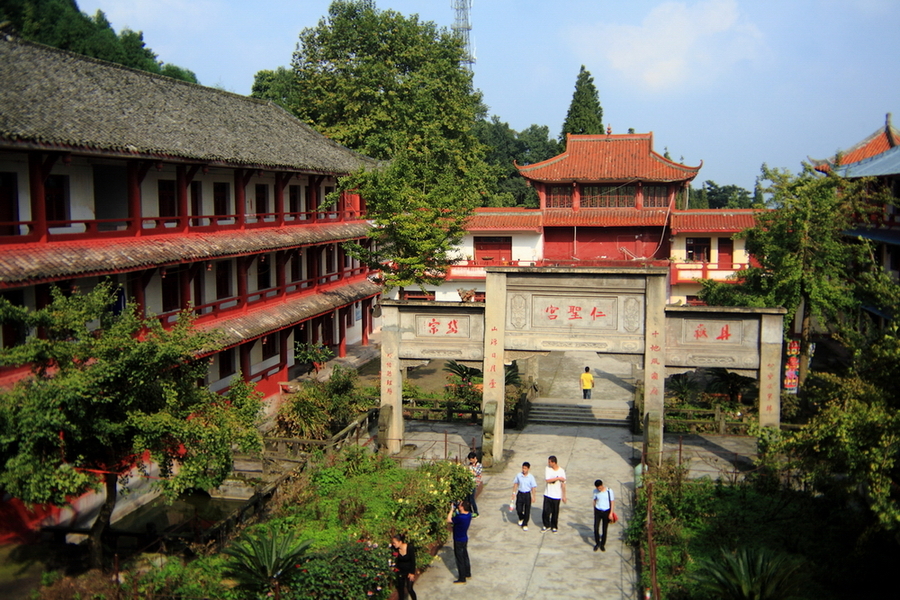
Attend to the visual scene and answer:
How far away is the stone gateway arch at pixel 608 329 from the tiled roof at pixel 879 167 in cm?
1206

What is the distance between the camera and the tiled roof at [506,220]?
141 ft

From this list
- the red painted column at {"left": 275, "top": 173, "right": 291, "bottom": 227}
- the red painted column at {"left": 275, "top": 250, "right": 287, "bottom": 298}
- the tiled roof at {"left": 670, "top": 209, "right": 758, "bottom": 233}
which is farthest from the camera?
the tiled roof at {"left": 670, "top": 209, "right": 758, "bottom": 233}

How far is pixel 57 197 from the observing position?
19.5 m

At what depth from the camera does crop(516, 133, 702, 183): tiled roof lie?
43469 mm

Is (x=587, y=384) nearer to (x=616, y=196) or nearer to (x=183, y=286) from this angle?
(x=183, y=286)

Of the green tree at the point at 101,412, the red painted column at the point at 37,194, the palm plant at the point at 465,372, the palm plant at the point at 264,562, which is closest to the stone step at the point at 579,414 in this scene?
the palm plant at the point at 465,372

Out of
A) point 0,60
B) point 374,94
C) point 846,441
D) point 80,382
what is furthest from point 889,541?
point 374,94

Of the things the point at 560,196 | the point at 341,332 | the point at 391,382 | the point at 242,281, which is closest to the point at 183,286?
the point at 242,281

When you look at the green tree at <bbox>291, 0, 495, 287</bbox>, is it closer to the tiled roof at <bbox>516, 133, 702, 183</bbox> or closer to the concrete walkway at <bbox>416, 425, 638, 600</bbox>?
the tiled roof at <bbox>516, 133, 702, 183</bbox>

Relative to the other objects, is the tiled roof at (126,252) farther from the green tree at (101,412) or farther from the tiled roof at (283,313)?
the green tree at (101,412)

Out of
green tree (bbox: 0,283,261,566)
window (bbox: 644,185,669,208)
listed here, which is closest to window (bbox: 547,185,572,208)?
window (bbox: 644,185,669,208)

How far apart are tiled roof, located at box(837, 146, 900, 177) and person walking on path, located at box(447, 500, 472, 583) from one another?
2117 cm

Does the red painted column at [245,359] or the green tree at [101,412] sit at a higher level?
the green tree at [101,412]

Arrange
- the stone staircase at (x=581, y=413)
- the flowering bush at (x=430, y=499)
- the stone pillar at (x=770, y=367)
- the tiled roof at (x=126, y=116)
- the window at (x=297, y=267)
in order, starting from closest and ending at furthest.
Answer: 1. the flowering bush at (x=430, y=499)
2. the tiled roof at (x=126, y=116)
3. the stone pillar at (x=770, y=367)
4. the stone staircase at (x=581, y=413)
5. the window at (x=297, y=267)
